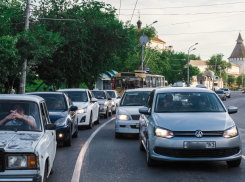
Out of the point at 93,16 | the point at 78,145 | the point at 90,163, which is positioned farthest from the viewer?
the point at 93,16

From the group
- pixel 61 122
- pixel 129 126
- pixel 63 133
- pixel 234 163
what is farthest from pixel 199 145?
pixel 129 126

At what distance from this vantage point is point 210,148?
6566mm

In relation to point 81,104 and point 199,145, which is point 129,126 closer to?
point 81,104

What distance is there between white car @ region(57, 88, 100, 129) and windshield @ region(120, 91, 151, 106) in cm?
224

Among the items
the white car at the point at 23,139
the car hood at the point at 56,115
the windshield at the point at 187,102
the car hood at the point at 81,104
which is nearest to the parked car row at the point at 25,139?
the white car at the point at 23,139

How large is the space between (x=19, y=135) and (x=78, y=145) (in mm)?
5279

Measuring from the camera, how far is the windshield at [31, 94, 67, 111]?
10.9m

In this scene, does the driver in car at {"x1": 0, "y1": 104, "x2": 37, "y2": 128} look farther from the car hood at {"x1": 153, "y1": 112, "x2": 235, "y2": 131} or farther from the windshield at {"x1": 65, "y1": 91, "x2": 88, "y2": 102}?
the windshield at {"x1": 65, "y1": 91, "x2": 88, "y2": 102}

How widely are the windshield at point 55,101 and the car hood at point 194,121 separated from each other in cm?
414

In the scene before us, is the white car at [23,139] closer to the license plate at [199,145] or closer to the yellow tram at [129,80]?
the license plate at [199,145]

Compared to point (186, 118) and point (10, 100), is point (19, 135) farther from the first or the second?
point (186, 118)

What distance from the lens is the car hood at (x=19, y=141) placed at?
14.9ft

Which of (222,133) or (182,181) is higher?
(222,133)

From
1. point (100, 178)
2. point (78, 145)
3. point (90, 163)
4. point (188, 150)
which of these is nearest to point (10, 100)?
point (100, 178)
